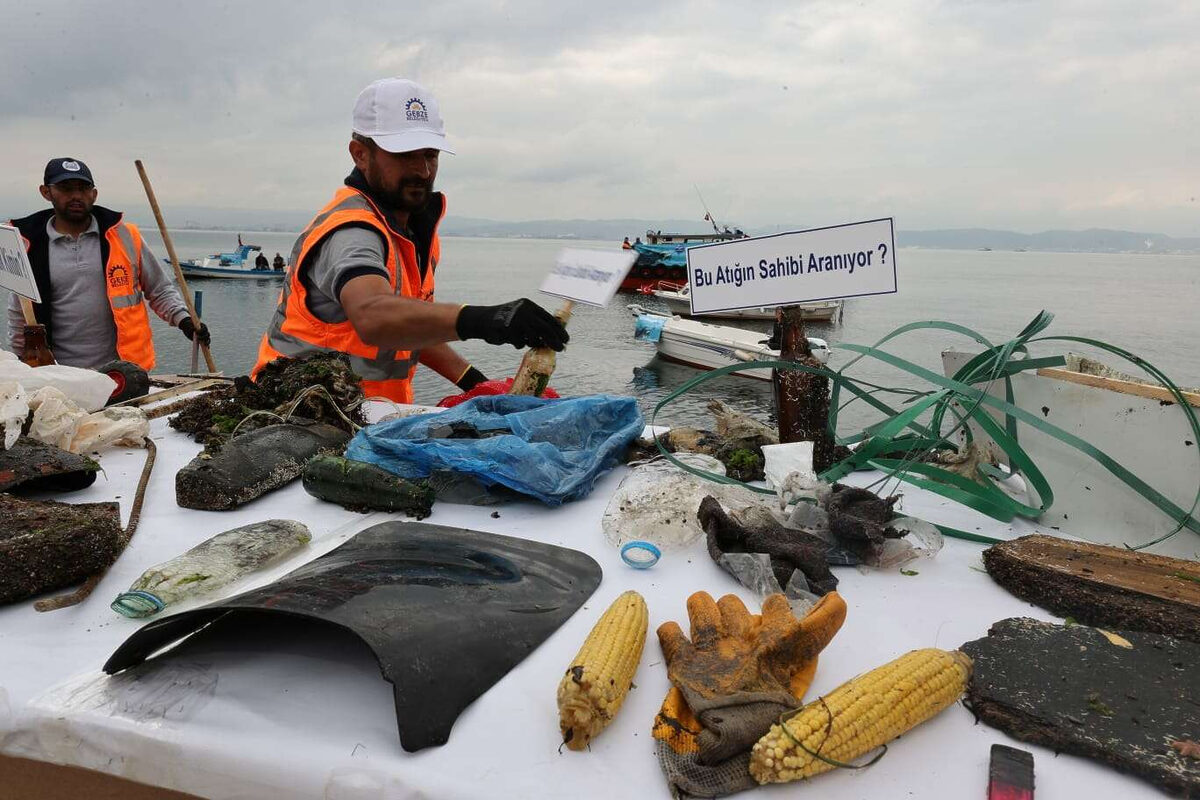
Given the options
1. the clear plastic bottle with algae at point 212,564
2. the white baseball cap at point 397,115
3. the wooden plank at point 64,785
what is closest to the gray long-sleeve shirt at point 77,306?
the white baseball cap at point 397,115

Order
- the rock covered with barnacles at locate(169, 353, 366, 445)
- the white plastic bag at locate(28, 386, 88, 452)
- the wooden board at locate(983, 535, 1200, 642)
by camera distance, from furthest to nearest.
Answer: the rock covered with barnacles at locate(169, 353, 366, 445)
the white plastic bag at locate(28, 386, 88, 452)
the wooden board at locate(983, 535, 1200, 642)

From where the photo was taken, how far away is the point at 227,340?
22922mm

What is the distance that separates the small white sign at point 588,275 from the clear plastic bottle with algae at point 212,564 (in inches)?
42.9

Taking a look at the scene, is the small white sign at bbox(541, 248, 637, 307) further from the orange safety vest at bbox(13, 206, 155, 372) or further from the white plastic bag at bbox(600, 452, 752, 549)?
the orange safety vest at bbox(13, 206, 155, 372)

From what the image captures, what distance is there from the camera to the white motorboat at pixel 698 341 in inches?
800

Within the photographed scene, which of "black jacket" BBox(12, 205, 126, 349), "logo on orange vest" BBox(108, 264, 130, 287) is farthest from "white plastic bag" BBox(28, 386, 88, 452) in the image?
"logo on orange vest" BBox(108, 264, 130, 287)

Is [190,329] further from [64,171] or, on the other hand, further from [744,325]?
[744,325]

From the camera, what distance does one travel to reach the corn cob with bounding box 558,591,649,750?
1120 mm

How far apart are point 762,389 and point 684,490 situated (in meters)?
18.3

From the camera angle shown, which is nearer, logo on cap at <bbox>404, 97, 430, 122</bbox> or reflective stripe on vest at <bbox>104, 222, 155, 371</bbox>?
logo on cap at <bbox>404, 97, 430, 122</bbox>

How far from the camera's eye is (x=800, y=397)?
7.95 ft

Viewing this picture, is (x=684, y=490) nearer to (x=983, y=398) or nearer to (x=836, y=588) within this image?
(x=836, y=588)

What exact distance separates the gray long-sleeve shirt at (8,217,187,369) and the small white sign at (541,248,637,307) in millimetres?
4011

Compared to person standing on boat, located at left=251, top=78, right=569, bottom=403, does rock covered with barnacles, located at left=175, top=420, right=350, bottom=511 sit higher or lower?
lower
